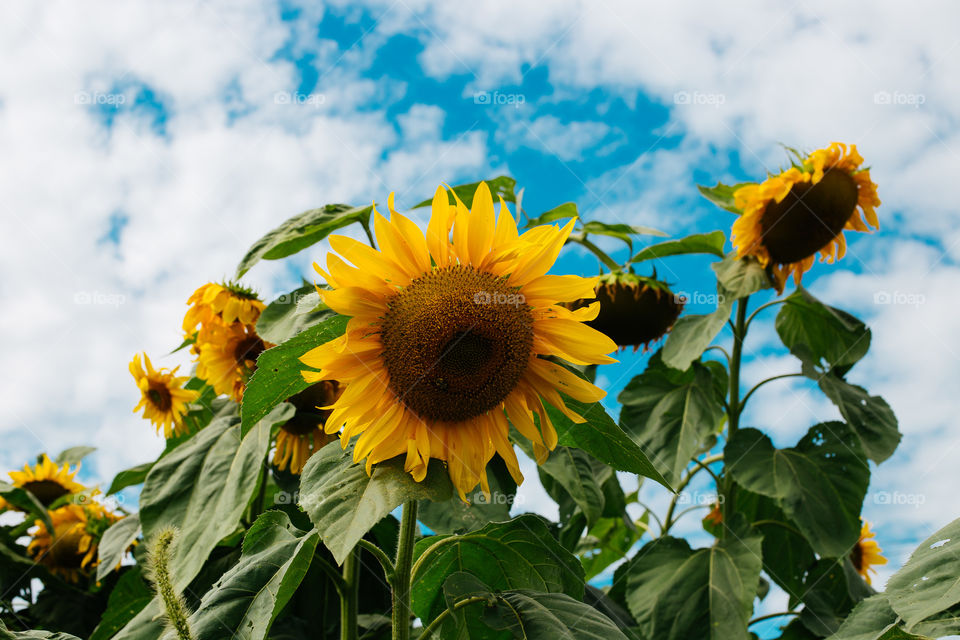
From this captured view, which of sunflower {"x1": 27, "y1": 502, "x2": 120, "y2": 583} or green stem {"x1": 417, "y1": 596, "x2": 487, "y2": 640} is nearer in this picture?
green stem {"x1": 417, "y1": 596, "x2": 487, "y2": 640}

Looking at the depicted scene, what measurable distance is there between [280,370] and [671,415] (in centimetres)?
194

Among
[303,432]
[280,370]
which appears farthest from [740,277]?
[280,370]

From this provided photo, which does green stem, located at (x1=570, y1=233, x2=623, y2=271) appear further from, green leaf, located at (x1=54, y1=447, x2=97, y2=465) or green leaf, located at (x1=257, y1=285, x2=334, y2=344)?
green leaf, located at (x1=54, y1=447, x2=97, y2=465)

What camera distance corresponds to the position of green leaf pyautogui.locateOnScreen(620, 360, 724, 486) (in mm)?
2760

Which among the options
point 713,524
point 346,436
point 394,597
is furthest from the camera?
point 713,524

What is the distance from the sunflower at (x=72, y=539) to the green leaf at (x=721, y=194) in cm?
270

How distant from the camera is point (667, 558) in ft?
8.91

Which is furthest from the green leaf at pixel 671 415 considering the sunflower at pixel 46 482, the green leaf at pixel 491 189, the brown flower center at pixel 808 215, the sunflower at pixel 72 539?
the sunflower at pixel 46 482

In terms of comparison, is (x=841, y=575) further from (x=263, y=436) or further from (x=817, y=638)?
(x=263, y=436)

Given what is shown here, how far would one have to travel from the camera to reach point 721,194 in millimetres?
3189

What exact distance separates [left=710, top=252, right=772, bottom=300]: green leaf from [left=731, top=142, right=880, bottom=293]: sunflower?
39 millimetres

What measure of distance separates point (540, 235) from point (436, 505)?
885 millimetres

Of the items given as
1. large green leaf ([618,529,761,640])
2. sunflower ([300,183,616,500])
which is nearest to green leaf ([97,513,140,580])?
sunflower ([300,183,616,500])

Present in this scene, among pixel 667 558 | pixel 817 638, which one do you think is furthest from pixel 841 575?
pixel 667 558
